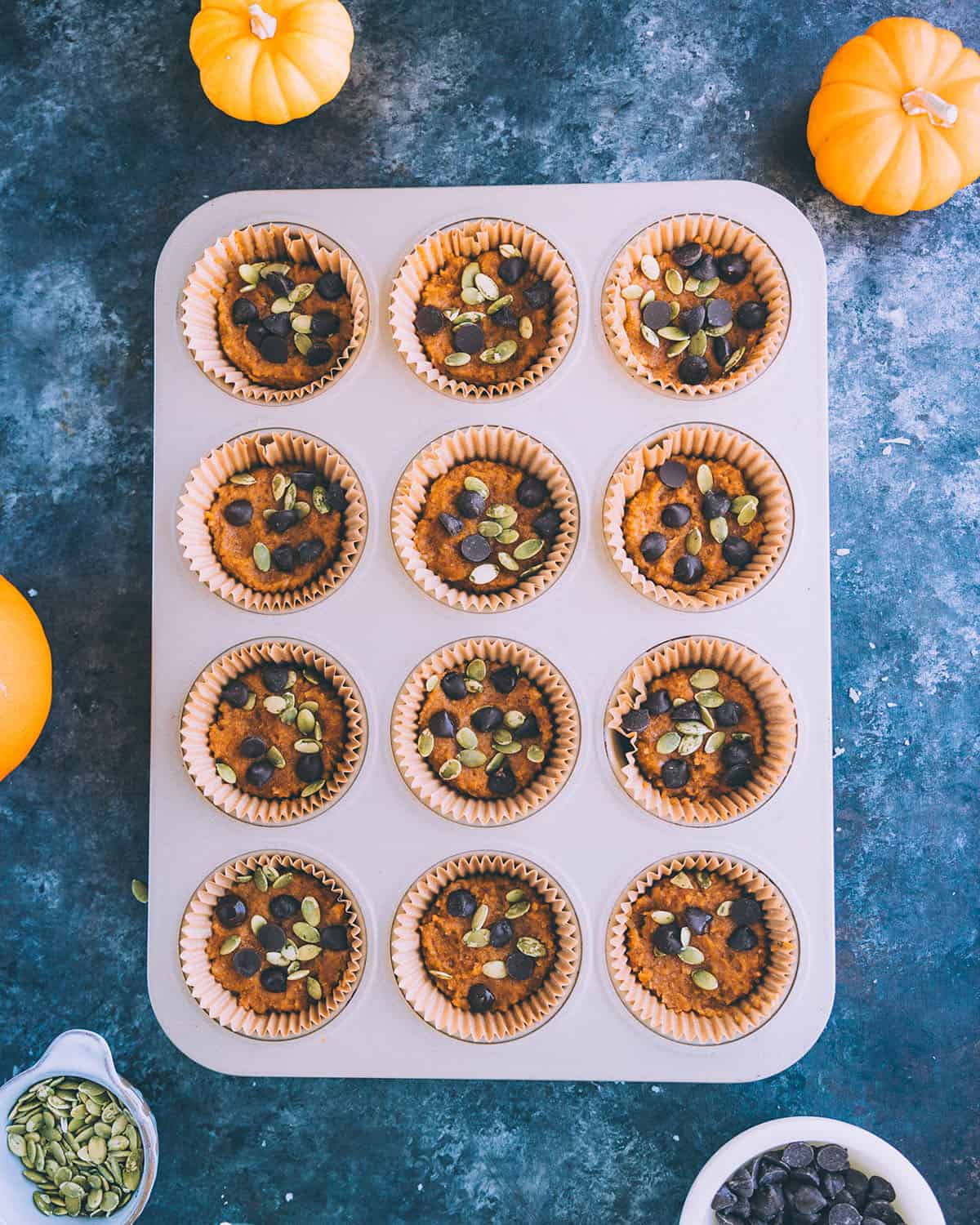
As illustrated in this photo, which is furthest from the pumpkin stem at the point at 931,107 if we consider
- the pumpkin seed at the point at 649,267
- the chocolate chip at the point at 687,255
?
the pumpkin seed at the point at 649,267

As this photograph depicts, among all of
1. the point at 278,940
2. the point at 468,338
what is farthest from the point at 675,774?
the point at 468,338

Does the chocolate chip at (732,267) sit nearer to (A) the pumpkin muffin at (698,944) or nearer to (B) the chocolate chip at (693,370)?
(B) the chocolate chip at (693,370)

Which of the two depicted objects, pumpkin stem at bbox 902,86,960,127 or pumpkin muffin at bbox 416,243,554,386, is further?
pumpkin muffin at bbox 416,243,554,386

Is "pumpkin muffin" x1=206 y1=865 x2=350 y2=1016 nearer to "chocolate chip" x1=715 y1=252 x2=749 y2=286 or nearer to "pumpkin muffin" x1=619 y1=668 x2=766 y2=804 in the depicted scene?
"pumpkin muffin" x1=619 y1=668 x2=766 y2=804

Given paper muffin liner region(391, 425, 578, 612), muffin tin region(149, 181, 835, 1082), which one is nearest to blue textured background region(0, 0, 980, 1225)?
muffin tin region(149, 181, 835, 1082)

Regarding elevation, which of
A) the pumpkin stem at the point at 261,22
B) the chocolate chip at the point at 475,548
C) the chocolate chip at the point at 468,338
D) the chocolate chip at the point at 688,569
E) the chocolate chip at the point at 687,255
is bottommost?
the chocolate chip at the point at 688,569

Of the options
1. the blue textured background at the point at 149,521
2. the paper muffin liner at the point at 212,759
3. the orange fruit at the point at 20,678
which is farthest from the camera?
the blue textured background at the point at 149,521
